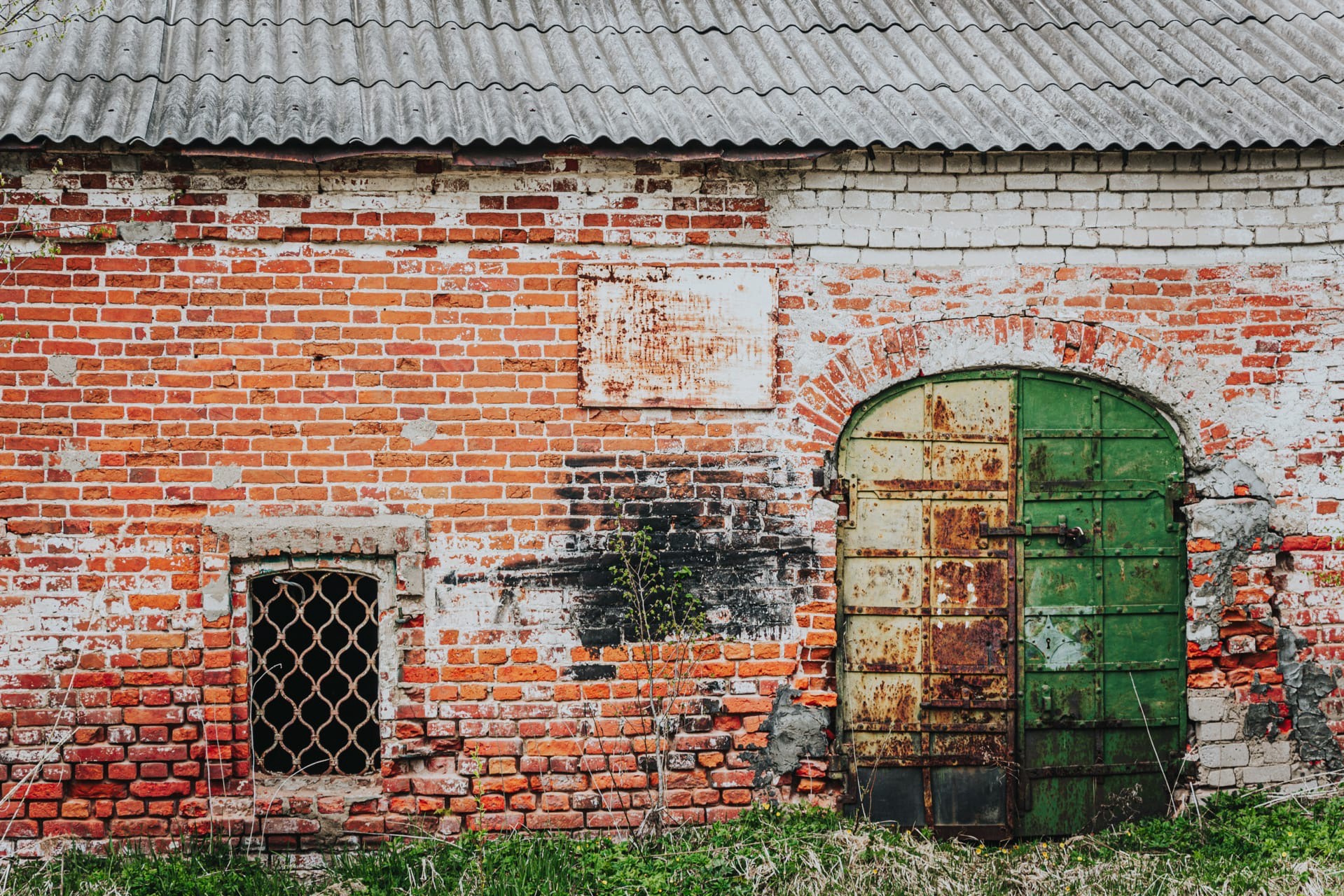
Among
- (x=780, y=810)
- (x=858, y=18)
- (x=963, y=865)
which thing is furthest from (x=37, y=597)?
(x=858, y=18)

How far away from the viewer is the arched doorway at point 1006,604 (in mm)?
4980

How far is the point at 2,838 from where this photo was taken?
176 inches

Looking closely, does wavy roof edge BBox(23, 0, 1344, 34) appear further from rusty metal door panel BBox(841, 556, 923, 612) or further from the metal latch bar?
rusty metal door panel BBox(841, 556, 923, 612)

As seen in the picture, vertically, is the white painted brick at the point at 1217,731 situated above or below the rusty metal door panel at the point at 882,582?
below

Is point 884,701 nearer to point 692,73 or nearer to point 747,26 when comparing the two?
point 692,73

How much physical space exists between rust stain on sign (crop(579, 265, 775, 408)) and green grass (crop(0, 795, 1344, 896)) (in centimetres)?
204

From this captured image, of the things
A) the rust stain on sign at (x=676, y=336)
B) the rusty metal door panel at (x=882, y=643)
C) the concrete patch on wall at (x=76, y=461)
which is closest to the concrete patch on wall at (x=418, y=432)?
the rust stain on sign at (x=676, y=336)

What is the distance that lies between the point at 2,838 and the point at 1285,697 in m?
6.17

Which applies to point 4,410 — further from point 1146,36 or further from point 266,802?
point 1146,36

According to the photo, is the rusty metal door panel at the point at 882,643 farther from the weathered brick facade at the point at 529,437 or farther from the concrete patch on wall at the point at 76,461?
the concrete patch on wall at the point at 76,461

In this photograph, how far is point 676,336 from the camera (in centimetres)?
483

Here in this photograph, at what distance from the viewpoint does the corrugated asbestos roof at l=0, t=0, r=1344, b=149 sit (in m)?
4.48

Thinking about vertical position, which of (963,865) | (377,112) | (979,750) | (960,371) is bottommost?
(963,865)

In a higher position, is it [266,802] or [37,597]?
[37,597]
